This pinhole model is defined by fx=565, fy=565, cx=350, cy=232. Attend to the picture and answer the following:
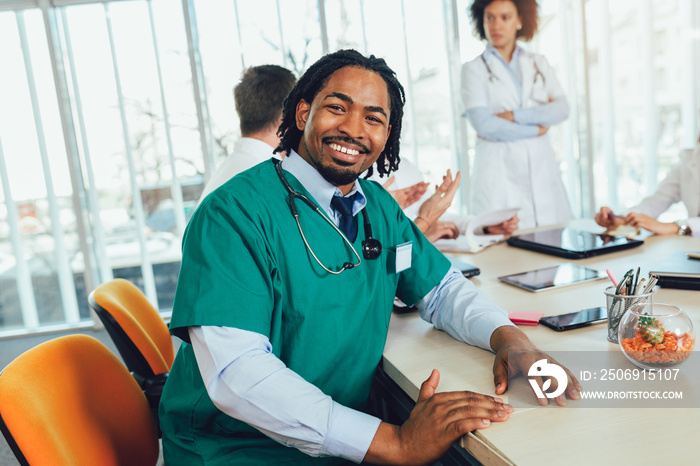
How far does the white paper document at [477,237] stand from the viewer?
2080mm

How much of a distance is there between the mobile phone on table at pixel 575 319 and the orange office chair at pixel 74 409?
3.01 feet

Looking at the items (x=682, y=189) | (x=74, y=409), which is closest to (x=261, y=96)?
(x=74, y=409)

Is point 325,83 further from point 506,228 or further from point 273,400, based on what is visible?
point 506,228

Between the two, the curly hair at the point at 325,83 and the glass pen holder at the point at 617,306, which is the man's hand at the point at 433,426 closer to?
the glass pen holder at the point at 617,306

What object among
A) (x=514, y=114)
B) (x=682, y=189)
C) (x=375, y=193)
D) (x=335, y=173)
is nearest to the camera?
(x=335, y=173)

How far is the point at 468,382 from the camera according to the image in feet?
3.33

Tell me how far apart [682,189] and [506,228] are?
101 centimetres

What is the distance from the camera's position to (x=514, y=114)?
320 centimetres

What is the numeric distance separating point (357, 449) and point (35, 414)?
20.9 inches

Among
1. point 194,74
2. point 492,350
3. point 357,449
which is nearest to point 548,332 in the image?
point 492,350

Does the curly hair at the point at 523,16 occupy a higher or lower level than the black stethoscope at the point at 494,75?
higher

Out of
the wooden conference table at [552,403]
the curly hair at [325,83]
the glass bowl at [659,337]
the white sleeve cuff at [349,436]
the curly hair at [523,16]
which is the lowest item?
the white sleeve cuff at [349,436]

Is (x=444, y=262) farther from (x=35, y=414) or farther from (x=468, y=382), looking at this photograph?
(x=35, y=414)

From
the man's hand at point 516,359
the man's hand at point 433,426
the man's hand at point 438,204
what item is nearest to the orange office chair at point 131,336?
the man's hand at point 433,426
